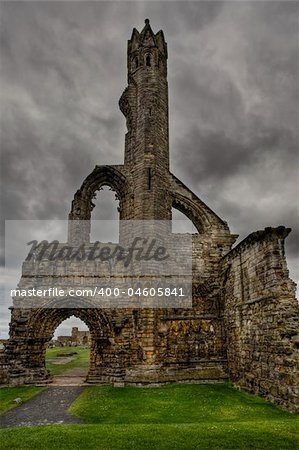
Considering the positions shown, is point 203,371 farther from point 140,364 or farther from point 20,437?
point 20,437

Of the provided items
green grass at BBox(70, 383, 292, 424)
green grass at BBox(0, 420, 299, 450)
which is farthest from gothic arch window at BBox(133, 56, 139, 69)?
green grass at BBox(0, 420, 299, 450)

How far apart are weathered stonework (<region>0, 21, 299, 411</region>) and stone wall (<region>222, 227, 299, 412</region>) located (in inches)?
1.3

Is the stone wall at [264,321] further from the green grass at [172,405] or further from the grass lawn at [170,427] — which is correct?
the grass lawn at [170,427]

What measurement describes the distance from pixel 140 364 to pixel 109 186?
394 inches

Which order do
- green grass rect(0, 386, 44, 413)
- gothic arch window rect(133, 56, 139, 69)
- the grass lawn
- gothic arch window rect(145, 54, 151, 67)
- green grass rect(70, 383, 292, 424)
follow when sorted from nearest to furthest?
the grass lawn → green grass rect(70, 383, 292, 424) → green grass rect(0, 386, 44, 413) → gothic arch window rect(145, 54, 151, 67) → gothic arch window rect(133, 56, 139, 69)

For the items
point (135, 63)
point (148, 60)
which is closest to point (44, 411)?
point (148, 60)

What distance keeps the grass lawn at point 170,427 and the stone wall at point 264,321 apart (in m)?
0.87

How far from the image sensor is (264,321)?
1227 centimetres

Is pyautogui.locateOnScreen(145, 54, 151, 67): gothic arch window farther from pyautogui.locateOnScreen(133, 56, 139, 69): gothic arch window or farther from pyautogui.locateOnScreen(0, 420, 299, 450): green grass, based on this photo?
pyautogui.locateOnScreen(0, 420, 299, 450): green grass

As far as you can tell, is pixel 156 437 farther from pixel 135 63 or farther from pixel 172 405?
pixel 135 63

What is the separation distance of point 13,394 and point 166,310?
7.23 metres

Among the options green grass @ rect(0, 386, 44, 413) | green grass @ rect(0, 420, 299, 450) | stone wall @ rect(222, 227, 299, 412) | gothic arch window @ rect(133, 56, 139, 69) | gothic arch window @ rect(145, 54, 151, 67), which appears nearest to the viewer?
green grass @ rect(0, 420, 299, 450)

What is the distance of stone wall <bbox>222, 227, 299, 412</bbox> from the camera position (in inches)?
424

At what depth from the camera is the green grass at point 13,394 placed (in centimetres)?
1197
